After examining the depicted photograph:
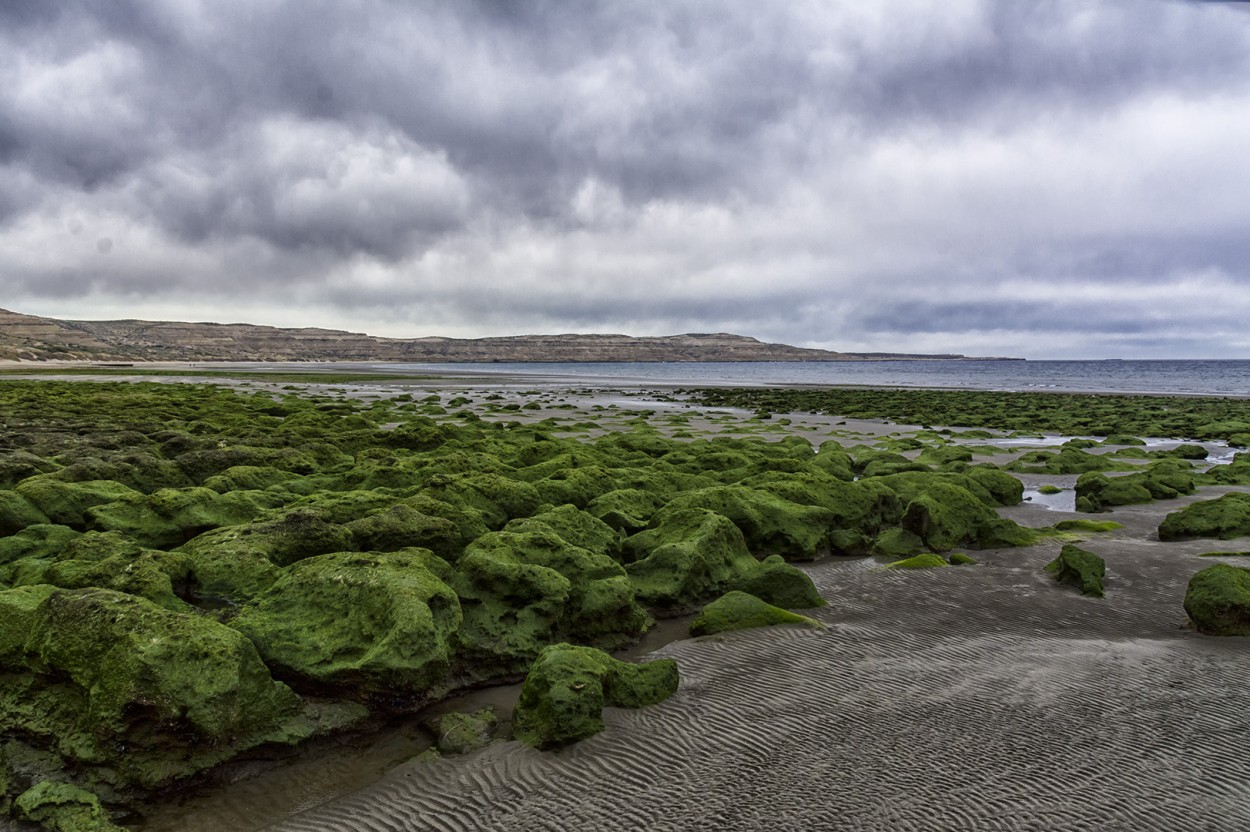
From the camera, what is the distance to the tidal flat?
15.0ft

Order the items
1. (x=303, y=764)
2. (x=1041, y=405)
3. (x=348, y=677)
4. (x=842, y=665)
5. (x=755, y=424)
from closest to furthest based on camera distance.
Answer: (x=303, y=764) < (x=348, y=677) < (x=842, y=665) < (x=755, y=424) < (x=1041, y=405)

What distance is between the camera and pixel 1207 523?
1080 cm

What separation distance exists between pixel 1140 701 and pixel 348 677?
653cm

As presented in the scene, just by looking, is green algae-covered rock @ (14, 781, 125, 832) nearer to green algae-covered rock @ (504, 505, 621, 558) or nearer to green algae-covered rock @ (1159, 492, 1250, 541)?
green algae-covered rock @ (504, 505, 621, 558)

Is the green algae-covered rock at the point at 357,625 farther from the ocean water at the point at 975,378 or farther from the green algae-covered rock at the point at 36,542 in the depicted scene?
the ocean water at the point at 975,378

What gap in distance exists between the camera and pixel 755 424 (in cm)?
2883

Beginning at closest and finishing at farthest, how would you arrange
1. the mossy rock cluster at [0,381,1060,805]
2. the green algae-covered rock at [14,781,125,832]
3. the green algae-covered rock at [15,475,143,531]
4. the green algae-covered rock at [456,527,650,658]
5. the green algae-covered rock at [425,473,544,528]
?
the green algae-covered rock at [14,781,125,832]
the mossy rock cluster at [0,381,1060,805]
the green algae-covered rock at [456,527,650,658]
the green algae-covered rock at [15,475,143,531]
the green algae-covered rock at [425,473,544,528]

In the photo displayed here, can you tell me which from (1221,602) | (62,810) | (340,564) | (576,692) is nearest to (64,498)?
(340,564)

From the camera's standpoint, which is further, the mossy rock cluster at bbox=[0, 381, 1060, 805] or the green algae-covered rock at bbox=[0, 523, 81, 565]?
the green algae-covered rock at bbox=[0, 523, 81, 565]

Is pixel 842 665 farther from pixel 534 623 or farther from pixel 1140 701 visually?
pixel 534 623

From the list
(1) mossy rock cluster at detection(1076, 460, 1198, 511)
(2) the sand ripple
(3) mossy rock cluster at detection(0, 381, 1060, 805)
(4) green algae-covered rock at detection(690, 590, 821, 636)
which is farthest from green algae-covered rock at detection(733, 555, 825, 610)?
(1) mossy rock cluster at detection(1076, 460, 1198, 511)

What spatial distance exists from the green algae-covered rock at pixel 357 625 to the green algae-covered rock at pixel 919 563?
6295 mm

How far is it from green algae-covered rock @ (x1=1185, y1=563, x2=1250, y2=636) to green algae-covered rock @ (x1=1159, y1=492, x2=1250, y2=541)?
12.6ft

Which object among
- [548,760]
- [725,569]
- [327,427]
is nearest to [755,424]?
[327,427]
